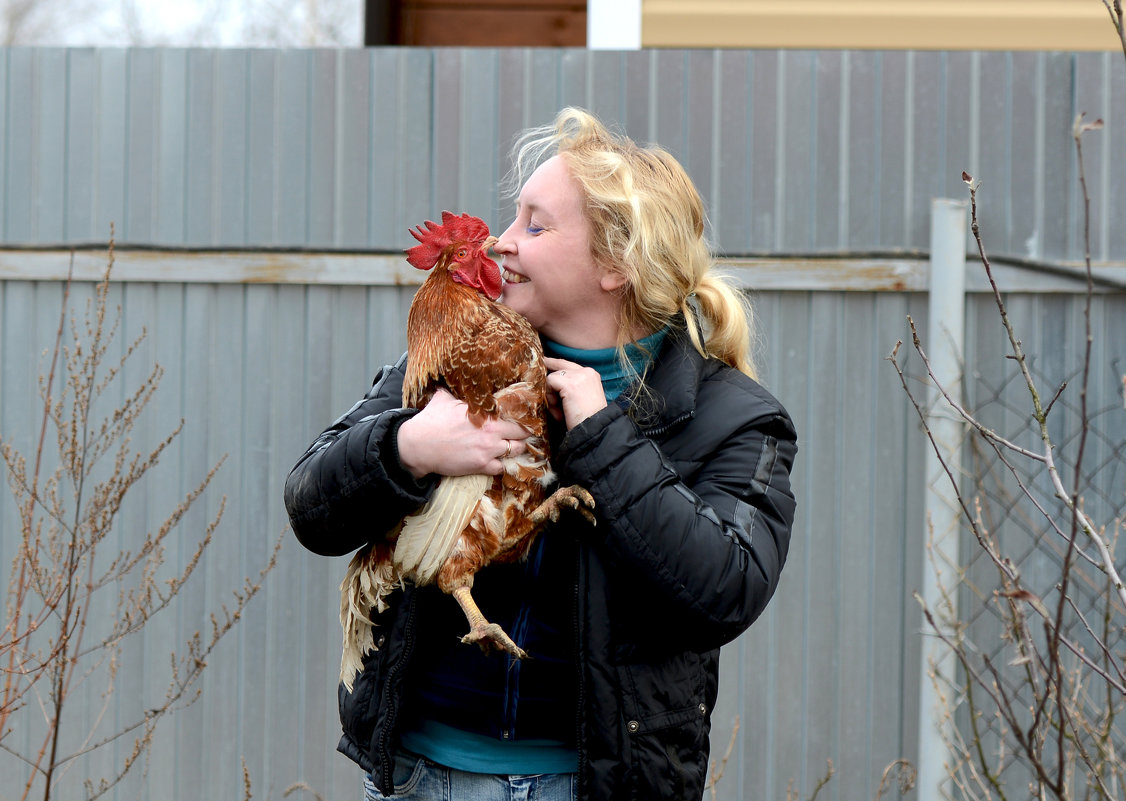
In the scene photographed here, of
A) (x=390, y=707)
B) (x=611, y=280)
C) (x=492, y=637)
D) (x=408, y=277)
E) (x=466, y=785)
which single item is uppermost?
(x=408, y=277)

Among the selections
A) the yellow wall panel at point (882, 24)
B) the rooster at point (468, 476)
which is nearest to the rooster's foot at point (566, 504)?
the rooster at point (468, 476)

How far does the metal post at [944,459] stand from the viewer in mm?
3586

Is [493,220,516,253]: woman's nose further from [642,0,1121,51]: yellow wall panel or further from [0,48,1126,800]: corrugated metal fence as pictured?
[642,0,1121,51]: yellow wall panel

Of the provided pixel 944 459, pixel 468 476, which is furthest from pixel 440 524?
pixel 944 459

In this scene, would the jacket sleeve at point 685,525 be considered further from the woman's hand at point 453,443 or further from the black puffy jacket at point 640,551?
the woman's hand at point 453,443

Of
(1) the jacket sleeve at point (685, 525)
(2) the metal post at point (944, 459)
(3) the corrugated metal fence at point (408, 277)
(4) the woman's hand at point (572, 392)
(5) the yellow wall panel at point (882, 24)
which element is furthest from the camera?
(5) the yellow wall panel at point (882, 24)

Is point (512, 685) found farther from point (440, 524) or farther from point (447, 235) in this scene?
point (447, 235)

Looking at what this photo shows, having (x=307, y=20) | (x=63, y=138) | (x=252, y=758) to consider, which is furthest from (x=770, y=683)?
(x=307, y=20)

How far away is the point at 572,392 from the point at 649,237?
0.34 meters

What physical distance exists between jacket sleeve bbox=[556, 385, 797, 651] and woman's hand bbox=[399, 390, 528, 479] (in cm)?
11

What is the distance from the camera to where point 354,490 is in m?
1.72

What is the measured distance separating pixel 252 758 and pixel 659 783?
8.25 feet

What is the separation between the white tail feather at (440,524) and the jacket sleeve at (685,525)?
0.16 metres

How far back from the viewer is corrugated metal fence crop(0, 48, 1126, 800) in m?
3.70
